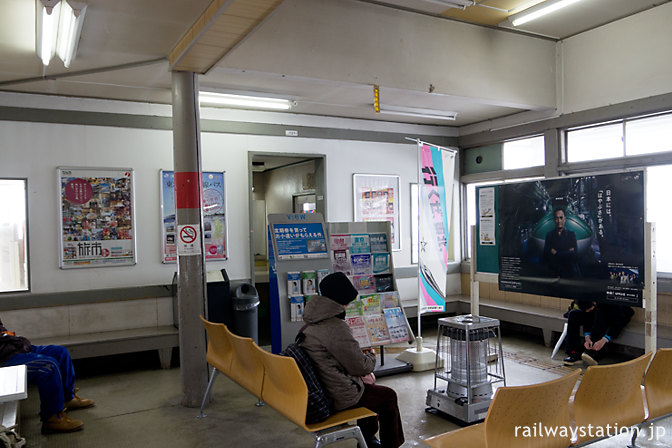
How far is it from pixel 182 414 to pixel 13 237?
9.46ft

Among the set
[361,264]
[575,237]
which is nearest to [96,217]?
[361,264]

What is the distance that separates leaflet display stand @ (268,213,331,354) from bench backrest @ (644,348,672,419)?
2909mm

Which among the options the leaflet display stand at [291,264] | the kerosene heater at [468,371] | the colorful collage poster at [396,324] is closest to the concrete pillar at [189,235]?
the leaflet display stand at [291,264]

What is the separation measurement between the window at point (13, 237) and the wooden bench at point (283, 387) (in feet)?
10.2

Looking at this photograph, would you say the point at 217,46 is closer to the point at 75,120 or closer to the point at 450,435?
the point at 75,120

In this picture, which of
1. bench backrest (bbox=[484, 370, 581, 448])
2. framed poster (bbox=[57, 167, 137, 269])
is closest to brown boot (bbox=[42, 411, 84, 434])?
framed poster (bbox=[57, 167, 137, 269])

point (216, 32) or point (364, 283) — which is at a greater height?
point (216, 32)

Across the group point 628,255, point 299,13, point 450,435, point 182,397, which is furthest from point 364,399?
point 299,13

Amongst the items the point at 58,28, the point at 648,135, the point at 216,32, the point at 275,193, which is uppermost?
the point at 58,28

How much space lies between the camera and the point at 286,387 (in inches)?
122

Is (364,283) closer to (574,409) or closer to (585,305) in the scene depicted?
(585,305)

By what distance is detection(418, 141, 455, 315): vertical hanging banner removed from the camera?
19.4 feet

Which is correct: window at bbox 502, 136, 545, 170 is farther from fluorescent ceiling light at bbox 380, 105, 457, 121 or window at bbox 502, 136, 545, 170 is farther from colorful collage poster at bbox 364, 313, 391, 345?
colorful collage poster at bbox 364, 313, 391, 345

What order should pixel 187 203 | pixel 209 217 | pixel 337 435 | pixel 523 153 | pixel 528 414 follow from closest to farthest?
pixel 528 414 < pixel 337 435 < pixel 187 203 < pixel 209 217 < pixel 523 153
